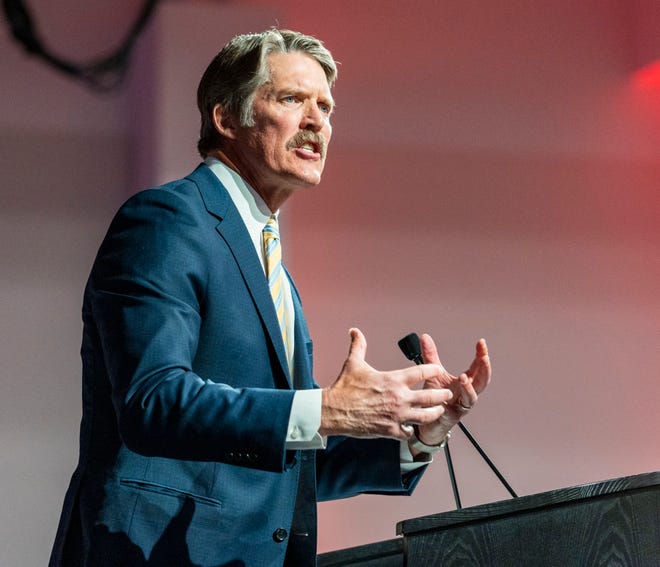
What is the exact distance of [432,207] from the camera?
13.7ft

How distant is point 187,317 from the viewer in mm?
1339

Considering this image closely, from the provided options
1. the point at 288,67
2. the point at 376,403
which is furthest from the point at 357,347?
the point at 288,67

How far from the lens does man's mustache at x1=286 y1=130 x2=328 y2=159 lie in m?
1.75

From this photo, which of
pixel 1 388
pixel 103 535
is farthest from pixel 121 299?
pixel 1 388

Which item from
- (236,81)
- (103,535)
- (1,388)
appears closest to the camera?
(103,535)

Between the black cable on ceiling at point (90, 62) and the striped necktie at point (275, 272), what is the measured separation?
2.24 meters

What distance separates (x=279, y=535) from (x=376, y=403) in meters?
0.35

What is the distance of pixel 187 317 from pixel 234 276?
0.51ft

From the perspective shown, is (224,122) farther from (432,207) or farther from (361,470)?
(432,207)

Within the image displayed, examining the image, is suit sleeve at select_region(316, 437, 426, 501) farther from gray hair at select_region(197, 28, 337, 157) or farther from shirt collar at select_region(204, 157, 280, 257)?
gray hair at select_region(197, 28, 337, 157)

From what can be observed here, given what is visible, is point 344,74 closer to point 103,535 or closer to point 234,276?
point 234,276

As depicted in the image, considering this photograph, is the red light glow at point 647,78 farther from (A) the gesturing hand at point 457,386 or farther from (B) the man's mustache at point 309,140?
(A) the gesturing hand at point 457,386

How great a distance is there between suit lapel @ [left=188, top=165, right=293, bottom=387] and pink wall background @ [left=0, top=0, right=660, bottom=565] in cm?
206

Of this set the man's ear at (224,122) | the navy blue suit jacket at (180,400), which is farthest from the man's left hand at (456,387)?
the man's ear at (224,122)
